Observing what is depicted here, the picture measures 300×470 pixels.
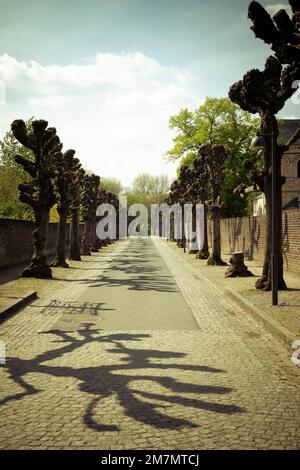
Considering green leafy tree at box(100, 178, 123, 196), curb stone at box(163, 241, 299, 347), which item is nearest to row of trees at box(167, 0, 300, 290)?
curb stone at box(163, 241, 299, 347)

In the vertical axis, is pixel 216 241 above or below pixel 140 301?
above

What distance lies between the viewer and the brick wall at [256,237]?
18594 millimetres

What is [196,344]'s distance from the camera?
743 cm

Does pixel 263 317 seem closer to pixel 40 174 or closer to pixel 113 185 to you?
pixel 40 174

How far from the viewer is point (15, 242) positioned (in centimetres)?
2200

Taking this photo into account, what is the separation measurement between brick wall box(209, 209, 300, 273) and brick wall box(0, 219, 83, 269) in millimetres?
12551

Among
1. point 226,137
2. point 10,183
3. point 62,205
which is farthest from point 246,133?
point 62,205

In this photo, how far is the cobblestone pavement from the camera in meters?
4.01

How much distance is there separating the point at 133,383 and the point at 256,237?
21.0 meters

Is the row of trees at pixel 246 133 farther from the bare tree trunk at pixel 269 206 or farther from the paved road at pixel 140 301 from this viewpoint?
the paved road at pixel 140 301

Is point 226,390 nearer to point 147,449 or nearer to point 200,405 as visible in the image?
point 200,405

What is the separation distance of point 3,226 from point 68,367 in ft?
50.8

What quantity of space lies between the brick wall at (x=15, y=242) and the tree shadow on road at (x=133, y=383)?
1376cm

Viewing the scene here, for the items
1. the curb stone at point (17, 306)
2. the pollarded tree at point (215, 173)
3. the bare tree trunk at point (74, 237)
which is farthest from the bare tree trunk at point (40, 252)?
the pollarded tree at point (215, 173)
